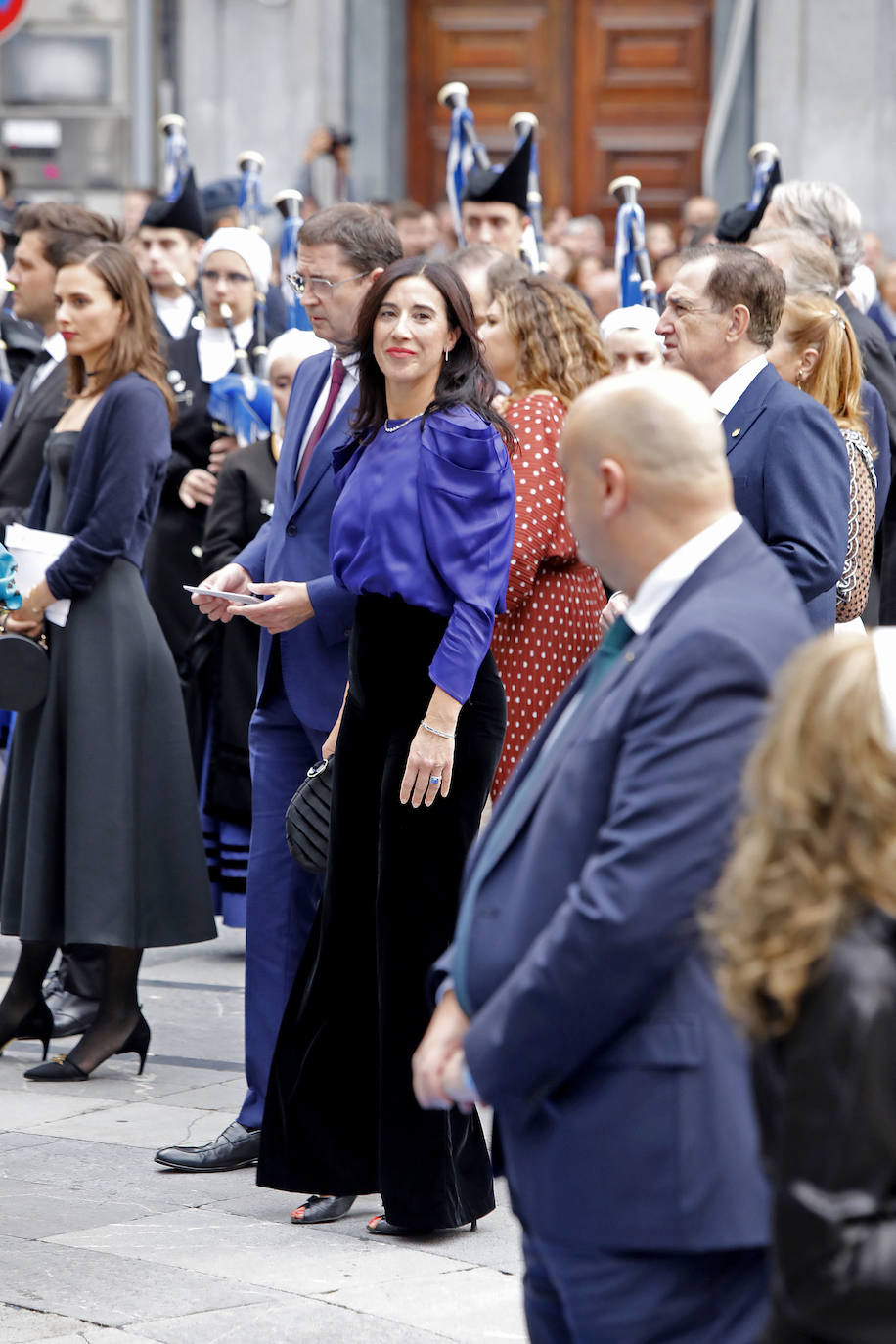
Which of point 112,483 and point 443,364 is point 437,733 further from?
point 112,483

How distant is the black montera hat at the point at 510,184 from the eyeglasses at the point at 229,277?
1061 millimetres

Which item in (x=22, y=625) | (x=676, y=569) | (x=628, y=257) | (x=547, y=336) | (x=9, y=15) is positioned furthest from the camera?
(x=9, y=15)

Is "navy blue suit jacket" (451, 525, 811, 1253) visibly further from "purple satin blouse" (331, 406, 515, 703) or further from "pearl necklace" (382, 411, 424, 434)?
"pearl necklace" (382, 411, 424, 434)

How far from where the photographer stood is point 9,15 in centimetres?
724

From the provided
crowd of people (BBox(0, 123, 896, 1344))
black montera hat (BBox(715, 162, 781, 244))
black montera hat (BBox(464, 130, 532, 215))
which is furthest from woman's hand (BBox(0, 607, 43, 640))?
black montera hat (BBox(464, 130, 532, 215))

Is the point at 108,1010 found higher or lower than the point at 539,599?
lower

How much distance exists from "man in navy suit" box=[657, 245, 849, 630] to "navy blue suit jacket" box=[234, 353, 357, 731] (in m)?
0.76

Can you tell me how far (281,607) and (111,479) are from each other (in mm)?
1188

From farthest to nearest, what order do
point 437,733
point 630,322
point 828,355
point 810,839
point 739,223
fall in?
1. point 739,223
2. point 630,322
3. point 828,355
4. point 437,733
5. point 810,839

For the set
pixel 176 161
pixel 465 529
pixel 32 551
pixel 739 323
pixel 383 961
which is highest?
pixel 176 161

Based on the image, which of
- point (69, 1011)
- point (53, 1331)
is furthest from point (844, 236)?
point (53, 1331)

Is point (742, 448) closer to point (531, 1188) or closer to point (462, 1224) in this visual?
point (462, 1224)

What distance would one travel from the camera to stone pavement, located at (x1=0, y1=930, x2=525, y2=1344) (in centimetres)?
358

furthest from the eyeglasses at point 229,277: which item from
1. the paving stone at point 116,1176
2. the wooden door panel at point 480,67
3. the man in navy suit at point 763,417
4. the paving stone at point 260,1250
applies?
the wooden door panel at point 480,67
